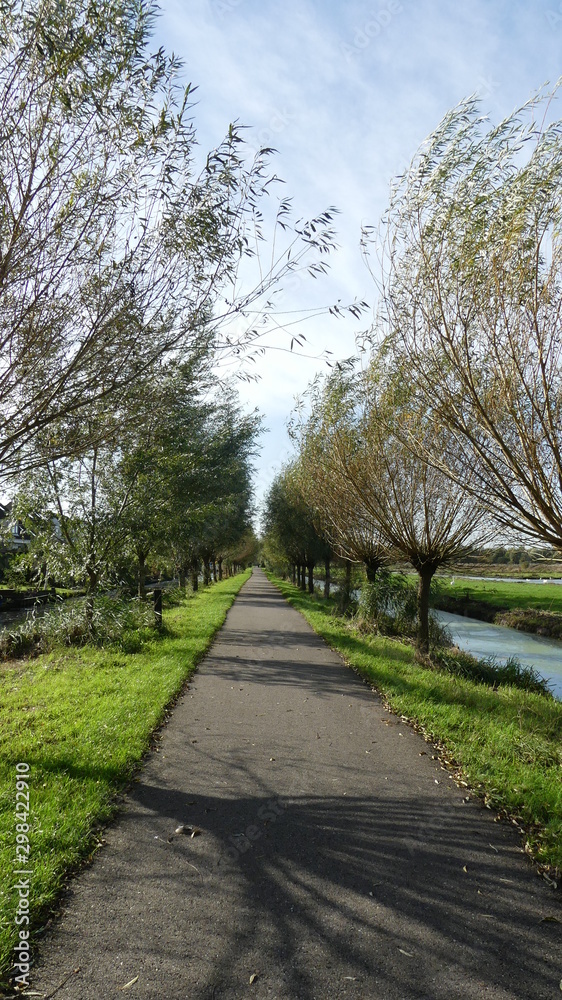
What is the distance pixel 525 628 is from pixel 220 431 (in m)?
17.2

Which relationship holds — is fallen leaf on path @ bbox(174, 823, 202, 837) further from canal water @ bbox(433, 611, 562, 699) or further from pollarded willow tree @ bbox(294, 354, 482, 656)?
canal water @ bbox(433, 611, 562, 699)

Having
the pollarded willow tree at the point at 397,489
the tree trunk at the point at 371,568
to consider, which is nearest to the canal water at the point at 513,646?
the tree trunk at the point at 371,568

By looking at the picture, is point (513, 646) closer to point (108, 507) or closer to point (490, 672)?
point (490, 672)

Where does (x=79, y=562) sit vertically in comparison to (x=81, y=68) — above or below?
below

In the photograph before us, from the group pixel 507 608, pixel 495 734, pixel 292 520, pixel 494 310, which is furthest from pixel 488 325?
pixel 507 608

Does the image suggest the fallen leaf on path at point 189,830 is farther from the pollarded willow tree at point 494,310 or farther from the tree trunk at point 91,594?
the tree trunk at point 91,594

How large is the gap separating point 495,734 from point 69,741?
4.66m

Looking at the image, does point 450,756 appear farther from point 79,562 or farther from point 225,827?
point 79,562

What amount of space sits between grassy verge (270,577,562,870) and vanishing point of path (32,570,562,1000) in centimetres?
26

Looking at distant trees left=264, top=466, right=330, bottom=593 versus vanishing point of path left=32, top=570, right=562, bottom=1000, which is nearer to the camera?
vanishing point of path left=32, top=570, right=562, bottom=1000

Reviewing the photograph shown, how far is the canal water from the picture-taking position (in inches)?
621

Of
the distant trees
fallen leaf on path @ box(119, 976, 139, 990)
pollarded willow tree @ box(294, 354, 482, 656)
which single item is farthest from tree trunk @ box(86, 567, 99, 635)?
the distant trees

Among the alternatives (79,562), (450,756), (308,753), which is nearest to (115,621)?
(79,562)

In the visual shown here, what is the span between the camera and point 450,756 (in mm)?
5879
